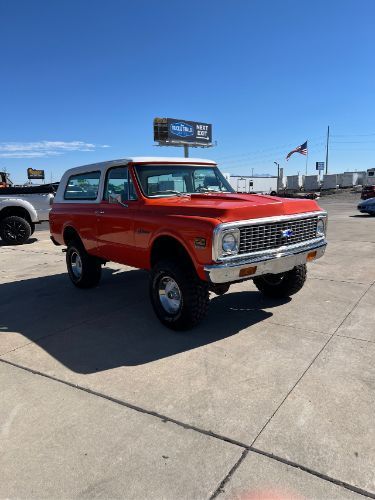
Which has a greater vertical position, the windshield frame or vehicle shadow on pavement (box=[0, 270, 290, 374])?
the windshield frame

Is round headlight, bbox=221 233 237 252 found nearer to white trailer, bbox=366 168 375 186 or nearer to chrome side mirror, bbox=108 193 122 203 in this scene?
chrome side mirror, bbox=108 193 122 203

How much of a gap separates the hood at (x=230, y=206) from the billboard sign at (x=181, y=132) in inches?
2059

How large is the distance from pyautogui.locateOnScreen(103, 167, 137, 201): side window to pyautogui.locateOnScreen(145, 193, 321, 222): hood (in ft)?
1.43

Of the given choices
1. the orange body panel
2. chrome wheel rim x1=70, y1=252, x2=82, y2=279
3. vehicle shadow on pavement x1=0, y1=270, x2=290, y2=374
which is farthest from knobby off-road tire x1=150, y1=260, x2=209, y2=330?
chrome wheel rim x1=70, y1=252, x2=82, y2=279

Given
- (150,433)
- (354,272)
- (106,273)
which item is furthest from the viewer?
(106,273)

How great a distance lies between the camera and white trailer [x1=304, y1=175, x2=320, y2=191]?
6444 cm

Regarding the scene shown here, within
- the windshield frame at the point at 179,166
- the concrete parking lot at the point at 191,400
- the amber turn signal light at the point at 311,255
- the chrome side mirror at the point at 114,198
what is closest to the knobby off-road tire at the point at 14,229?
the concrete parking lot at the point at 191,400

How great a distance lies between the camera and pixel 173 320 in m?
4.56

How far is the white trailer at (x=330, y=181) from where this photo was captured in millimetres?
62791

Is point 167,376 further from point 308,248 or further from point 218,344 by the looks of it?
point 308,248

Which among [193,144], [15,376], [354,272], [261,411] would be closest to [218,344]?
[261,411]

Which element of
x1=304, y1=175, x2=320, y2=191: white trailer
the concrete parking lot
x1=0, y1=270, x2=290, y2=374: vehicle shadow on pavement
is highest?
the concrete parking lot

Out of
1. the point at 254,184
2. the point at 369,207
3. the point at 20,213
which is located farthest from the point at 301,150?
the point at 20,213

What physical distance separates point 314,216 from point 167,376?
2.70m
